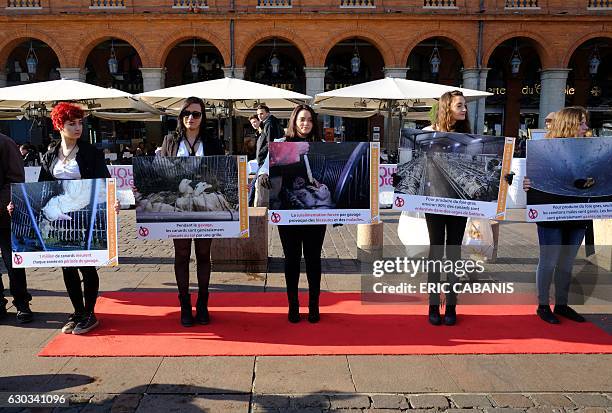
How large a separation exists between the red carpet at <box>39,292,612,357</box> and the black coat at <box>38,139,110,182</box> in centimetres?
146

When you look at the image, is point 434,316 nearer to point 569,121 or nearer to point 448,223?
point 448,223

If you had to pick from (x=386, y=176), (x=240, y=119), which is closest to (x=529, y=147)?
(x=386, y=176)

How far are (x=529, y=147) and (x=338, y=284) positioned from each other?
2.73 meters

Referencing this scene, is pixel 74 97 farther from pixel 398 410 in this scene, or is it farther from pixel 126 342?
pixel 398 410

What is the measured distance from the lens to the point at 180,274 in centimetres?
427

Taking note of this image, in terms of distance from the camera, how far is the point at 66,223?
12.9ft

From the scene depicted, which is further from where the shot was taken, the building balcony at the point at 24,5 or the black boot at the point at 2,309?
the building balcony at the point at 24,5

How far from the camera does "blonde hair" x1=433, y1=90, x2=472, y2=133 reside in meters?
4.17

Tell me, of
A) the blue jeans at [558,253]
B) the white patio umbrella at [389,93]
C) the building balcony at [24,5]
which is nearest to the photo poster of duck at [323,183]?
the blue jeans at [558,253]

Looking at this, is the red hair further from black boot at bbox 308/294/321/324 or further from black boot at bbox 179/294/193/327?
black boot at bbox 308/294/321/324

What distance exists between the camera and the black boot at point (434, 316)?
4434 mm

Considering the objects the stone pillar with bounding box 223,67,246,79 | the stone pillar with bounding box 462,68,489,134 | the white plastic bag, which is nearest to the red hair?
the white plastic bag

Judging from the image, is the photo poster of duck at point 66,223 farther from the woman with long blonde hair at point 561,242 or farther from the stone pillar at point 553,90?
the stone pillar at point 553,90

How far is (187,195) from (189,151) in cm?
40
